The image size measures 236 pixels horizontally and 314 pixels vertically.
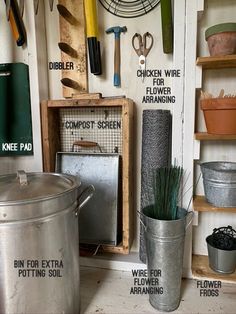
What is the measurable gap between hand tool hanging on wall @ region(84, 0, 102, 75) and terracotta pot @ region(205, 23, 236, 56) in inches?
21.9

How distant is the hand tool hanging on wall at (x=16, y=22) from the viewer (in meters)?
1.37

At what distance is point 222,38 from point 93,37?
0.63 meters

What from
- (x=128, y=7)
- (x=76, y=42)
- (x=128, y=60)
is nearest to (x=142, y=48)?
(x=128, y=60)

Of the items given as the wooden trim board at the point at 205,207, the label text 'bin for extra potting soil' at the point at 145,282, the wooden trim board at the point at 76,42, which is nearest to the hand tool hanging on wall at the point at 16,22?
the wooden trim board at the point at 76,42

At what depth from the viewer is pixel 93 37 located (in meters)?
1.36

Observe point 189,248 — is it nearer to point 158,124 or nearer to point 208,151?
point 208,151

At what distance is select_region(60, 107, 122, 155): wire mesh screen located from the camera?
1.50m

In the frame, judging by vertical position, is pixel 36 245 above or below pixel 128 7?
below

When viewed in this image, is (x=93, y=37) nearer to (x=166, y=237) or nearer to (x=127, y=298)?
(x=166, y=237)

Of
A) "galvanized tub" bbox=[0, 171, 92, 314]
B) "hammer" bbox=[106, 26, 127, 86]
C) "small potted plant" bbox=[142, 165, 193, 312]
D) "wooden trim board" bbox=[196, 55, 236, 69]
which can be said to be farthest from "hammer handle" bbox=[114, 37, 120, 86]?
"galvanized tub" bbox=[0, 171, 92, 314]

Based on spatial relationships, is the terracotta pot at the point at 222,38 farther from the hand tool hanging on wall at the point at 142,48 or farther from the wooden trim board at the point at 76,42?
the wooden trim board at the point at 76,42

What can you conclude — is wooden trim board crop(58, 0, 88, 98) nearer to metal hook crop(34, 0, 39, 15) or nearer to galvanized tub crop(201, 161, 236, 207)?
metal hook crop(34, 0, 39, 15)

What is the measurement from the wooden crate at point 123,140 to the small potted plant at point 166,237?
195 mm

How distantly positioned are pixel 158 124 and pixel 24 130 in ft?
2.49
